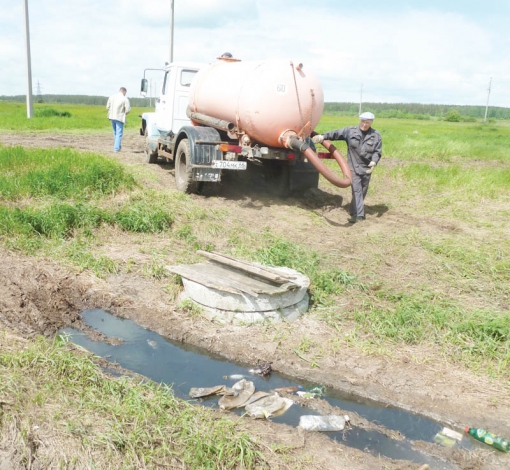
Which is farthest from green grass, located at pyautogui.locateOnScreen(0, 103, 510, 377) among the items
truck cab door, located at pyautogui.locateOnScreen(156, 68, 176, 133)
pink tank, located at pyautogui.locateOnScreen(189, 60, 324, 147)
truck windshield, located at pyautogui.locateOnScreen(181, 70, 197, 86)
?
truck windshield, located at pyautogui.locateOnScreen(181, 70, 197, 86)

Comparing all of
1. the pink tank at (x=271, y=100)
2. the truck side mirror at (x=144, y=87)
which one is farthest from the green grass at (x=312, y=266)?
the truck side mirror at (x=144, y=87)

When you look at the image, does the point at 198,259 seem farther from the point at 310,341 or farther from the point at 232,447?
the point at 232,447

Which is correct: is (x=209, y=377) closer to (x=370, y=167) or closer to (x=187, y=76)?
(x=370, y=167)

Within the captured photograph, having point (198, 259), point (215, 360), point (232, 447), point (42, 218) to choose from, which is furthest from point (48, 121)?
point (232, 447)

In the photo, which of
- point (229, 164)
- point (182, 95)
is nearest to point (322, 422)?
point (229, 164)

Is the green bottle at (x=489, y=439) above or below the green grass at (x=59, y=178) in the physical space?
below

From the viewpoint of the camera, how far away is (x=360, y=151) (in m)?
8.51

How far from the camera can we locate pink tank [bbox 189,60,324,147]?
809 centimetres

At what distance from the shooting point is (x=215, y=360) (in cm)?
488

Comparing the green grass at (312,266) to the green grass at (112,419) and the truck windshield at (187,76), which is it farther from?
the truck windshield at (187,76)

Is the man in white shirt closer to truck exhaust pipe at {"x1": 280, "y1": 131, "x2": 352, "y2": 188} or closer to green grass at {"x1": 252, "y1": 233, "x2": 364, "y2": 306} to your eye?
truck exhaust pipe at {"x1": 280, "y1": 131, "x2": 352, "y2": 188}

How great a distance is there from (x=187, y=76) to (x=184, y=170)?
2.51 m

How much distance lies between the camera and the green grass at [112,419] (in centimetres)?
320

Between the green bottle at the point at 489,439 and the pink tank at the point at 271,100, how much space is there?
5537mm
